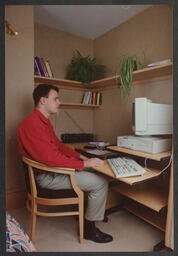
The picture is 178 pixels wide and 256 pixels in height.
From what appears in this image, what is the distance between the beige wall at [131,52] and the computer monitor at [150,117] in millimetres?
413

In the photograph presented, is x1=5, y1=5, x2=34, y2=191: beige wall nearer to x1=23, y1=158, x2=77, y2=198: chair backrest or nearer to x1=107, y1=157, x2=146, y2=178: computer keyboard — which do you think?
x1=23, y1=158, x2=77, y2=198: chair backrest

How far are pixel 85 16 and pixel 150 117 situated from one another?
1762 millimetres

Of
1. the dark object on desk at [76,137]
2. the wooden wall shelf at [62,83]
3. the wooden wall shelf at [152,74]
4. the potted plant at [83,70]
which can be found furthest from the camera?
the dark object on desk at [76,137]

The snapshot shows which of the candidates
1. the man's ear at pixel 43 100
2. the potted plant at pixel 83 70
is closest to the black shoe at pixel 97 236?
the man's ear at pixel 43 100

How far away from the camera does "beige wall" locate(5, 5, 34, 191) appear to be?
75.6 inches

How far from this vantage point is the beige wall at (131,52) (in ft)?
6.34

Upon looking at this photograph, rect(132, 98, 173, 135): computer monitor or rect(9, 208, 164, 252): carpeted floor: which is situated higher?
rect(132, 98, 173, 135): computer monitor

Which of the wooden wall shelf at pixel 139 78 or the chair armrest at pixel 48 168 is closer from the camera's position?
the chair armrest at pixel 48 168

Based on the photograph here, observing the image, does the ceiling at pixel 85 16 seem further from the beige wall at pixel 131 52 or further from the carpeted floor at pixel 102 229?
the carpeted floor at pixel 102 229

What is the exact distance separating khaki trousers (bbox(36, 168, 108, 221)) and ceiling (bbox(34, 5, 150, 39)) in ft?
6.74

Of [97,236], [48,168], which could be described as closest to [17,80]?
[48,168]

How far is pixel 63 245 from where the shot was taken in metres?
1.39

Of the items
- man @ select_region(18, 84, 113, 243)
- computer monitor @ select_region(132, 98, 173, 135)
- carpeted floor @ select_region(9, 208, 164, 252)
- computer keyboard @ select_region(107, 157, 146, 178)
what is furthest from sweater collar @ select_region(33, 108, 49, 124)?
carpeted floor @ select_region(9, 208, 164, 252)

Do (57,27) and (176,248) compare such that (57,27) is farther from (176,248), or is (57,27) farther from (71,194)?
A: (176,248)
